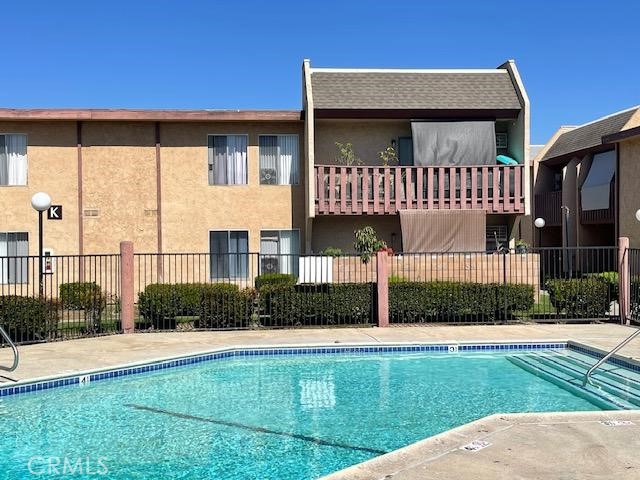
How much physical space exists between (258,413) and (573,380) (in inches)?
198

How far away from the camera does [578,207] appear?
86.3 feet

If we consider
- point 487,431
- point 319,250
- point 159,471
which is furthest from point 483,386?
point 319,250

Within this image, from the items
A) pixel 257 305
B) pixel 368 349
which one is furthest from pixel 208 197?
pixel 368 349

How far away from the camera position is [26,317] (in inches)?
520

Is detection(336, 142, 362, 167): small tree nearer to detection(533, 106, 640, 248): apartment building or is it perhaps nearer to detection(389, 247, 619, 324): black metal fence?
detection(389, 247, 619, 324): black metal fence

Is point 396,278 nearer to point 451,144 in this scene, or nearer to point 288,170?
point 451,144

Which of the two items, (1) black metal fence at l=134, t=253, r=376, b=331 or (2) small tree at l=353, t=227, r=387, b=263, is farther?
(2) small tree at l=353, t=227, r=387, b=263

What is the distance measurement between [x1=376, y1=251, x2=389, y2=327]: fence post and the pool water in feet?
9.57

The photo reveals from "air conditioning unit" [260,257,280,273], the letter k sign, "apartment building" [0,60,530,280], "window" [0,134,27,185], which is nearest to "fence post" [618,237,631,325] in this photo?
"apartment building" [0,60,530,280]

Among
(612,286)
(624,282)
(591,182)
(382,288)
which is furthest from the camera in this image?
(591,182)

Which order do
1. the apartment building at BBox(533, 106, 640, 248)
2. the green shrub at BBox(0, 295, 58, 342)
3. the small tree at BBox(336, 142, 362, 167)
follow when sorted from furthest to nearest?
the apartment building at BBox(533, 106, 640, 248), the small tree at BBox(336, 142, 362, 167), the green shrub at BBox(0, 295, 58, 342)

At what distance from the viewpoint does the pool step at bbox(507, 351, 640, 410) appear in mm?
8992

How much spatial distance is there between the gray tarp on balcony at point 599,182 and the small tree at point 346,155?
9476 mm

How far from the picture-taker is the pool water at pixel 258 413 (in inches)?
275
